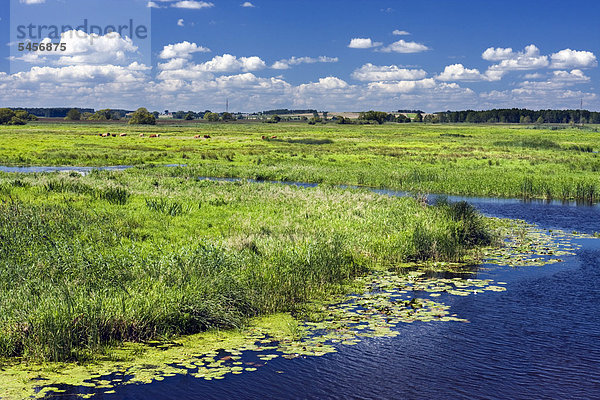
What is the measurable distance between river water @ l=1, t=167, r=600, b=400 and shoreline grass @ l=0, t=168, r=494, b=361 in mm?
2167

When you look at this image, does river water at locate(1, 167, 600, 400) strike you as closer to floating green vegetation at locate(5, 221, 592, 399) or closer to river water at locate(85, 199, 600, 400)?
river water at locate(85, 199, 600, 400)

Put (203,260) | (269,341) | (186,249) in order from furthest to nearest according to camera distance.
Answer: (186,249) < (203,260) < (269,341)

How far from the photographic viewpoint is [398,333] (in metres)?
13.8

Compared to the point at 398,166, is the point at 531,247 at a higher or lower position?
lower

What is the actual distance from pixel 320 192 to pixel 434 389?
→ 21.9 meters

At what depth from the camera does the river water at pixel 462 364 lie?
35.7 ft

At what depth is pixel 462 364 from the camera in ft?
40.1

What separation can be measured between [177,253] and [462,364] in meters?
8.95

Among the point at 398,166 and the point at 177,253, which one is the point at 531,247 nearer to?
the point at 177,253

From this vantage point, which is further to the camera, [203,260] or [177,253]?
[177,253]

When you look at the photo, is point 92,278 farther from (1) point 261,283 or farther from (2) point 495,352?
(2) point 495,352

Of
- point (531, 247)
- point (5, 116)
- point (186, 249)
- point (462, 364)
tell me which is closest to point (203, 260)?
point (186, 249)

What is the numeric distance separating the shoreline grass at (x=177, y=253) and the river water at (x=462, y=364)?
7.11 ft

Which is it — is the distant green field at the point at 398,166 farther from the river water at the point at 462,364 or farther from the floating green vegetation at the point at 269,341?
the river water at the point at 462,364
